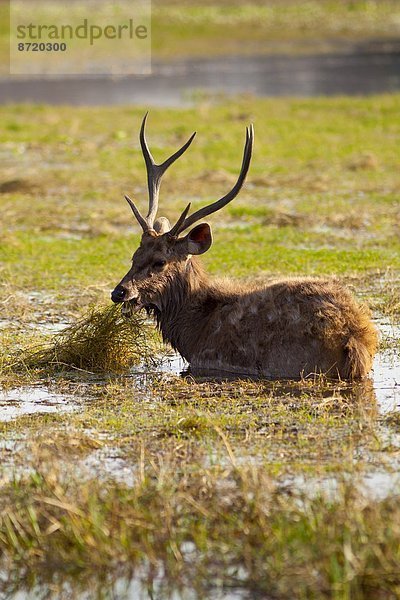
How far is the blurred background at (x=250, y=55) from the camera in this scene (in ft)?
112

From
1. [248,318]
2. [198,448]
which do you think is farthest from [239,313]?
[198,448]

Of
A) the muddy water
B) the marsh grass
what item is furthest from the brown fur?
the marsh grass

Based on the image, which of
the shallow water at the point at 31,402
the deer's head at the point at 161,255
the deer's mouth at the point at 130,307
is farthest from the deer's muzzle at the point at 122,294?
the shallow water at the point at 31,402

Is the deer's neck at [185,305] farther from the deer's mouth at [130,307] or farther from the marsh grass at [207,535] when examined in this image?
the marsh grass at [207,535]

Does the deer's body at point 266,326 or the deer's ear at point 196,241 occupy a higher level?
the deer's ear at point 196,241

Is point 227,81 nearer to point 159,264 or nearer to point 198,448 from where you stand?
point 159,264

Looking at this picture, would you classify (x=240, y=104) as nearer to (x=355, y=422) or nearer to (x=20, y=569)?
(x=355, y=422)

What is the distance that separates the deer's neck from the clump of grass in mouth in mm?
219

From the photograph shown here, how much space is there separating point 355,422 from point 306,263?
531 centimetres

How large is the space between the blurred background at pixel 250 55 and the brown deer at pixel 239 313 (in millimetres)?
21260

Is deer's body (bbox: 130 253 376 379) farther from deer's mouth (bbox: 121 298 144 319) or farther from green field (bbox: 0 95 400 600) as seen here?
green field (bbox: 0 95 400 600)

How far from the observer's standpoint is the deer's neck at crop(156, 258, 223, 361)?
937 cm

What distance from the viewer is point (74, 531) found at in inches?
225

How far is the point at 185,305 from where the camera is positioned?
9445 millimetres
